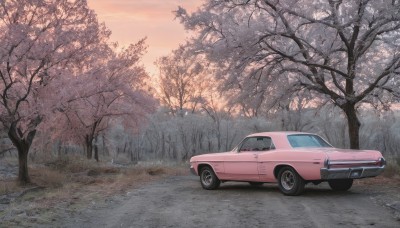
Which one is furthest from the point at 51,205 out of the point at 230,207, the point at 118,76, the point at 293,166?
the point at 118,76

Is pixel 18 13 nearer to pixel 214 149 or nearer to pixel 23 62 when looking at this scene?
pixel 23 62

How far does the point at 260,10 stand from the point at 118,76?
1260cm

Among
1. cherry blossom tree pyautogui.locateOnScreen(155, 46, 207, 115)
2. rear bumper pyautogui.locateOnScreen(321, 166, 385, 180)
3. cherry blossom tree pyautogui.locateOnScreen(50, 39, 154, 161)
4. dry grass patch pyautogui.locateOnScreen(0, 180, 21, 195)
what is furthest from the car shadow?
cherry blossom tree pyautogui.locateOnScreen(155, 46, 207, 115)

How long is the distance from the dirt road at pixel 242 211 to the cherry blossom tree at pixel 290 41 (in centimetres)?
702

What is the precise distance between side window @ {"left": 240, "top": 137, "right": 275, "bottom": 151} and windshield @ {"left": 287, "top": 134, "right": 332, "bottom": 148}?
1.71 ft

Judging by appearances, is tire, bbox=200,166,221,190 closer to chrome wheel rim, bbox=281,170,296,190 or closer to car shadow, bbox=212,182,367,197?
car shadow, bbox=212,182,367,197

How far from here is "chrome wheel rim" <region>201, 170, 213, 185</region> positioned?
44.5 feet

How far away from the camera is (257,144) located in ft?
40.5

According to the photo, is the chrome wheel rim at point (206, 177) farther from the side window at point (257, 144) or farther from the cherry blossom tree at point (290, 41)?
the cherry blossom tree at point (290, 41)

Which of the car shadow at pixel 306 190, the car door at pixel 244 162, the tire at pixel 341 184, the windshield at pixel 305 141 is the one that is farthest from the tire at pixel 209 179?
the tire at pixel 341 184

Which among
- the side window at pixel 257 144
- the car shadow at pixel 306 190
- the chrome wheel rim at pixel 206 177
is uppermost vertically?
the side window at pixel 257 144

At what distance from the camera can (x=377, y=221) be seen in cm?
800

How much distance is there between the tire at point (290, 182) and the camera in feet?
36.0

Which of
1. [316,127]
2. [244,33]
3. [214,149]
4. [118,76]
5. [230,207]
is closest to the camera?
[230,207]
